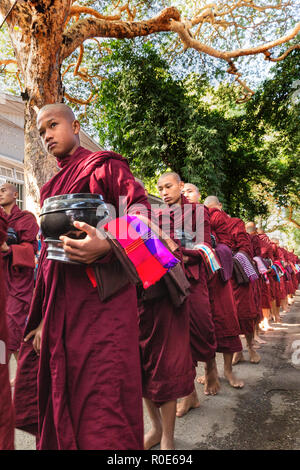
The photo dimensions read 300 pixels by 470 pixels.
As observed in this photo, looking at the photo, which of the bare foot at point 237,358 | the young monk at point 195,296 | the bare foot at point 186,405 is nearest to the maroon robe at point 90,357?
the young monk at point 195,296

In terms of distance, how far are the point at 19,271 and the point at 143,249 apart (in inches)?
134

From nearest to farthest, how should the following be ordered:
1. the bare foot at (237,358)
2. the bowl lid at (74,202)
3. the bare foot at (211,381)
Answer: the bowl lid at (74,202) → the bare foot at (211,381) → the bare foot at (237,358)

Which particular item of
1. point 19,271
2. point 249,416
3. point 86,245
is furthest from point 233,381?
point 86,245

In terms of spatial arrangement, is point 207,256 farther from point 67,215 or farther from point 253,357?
point 253,357


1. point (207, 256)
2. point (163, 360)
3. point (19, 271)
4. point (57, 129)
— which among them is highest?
point (57, 129)

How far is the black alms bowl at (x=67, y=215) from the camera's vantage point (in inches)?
69.1

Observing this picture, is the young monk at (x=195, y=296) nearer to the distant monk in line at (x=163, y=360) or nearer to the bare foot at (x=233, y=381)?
the distant monk in line at (x=163, y=360)

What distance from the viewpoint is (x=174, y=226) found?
367 centimetres

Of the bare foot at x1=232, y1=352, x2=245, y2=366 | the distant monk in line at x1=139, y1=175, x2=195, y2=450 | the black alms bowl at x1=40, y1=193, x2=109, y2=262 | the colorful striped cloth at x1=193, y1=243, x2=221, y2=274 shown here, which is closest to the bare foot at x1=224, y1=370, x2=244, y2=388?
the bare foot at x1=232, y1=352, x2=245, y2=366

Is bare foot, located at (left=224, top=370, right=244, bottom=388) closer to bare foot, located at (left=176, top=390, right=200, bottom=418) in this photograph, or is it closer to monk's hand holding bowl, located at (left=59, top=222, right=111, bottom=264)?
bare foot, located at (left=176, top=390, right=200, bottom=418)

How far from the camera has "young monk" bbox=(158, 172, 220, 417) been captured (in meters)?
3.64

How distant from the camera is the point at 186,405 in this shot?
3633 millimetres

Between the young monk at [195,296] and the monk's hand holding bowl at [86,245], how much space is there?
1902 millimetres
